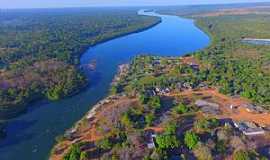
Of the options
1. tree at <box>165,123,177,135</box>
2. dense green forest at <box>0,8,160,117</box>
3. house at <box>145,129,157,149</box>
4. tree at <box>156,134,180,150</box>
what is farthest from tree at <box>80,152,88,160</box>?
dense green forest at <box>0,8,160,117</box>

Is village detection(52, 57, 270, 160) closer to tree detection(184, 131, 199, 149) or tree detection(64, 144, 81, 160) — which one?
tree detection(184, 131, 199, 149)

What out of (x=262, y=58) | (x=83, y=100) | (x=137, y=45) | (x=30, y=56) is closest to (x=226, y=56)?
(x=262, y=58)

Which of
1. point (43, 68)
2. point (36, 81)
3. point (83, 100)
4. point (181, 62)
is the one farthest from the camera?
point (181, 62)

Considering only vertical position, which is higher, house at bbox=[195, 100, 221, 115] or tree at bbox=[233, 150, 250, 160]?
tree at bbox=[233, 150, 250, 160]

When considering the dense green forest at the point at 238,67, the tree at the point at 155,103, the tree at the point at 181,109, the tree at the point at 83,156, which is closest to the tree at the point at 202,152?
the tree at the point at 181,109

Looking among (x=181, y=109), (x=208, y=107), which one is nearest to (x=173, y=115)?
(x=181, y=109)

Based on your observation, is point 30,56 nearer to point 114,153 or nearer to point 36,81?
point 36,81
